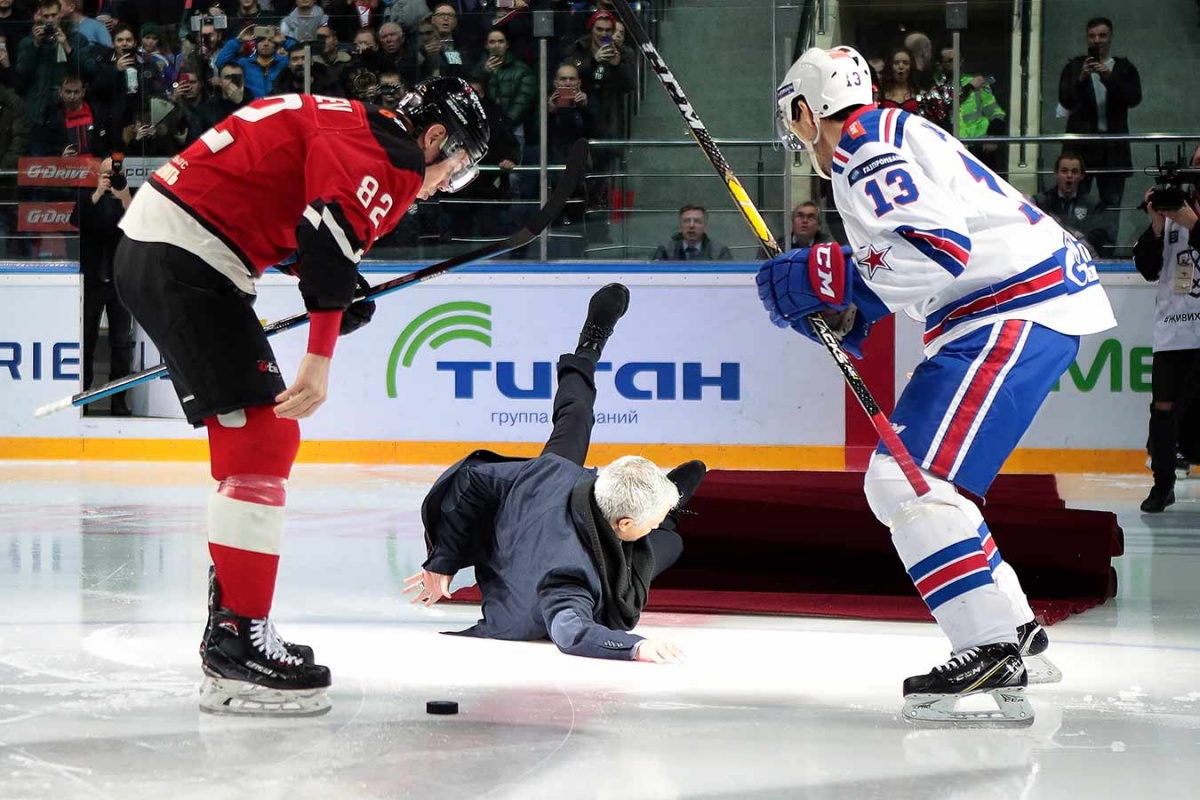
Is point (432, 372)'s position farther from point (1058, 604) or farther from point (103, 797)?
point (103, 797)

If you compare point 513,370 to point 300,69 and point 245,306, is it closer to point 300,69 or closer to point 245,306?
point 300,69

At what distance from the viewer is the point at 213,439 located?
2787mm

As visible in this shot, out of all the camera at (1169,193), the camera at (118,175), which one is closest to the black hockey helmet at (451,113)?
the camera at (1169,193)

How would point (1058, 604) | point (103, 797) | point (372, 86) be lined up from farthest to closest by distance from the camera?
point (372, 86)
point (1058, 604)
point (103, 797)

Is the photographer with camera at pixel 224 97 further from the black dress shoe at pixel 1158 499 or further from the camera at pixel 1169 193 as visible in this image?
the black dress shoe at pixel 1158 499

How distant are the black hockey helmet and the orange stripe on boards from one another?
5.01 m

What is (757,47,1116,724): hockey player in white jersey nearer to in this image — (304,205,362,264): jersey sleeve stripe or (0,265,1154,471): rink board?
(304,205,362,264): jersey sleeve stripe

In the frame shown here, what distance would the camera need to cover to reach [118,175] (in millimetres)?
8547

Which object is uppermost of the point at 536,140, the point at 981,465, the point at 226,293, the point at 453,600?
the point at 536,140

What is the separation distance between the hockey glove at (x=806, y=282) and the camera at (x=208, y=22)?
21.3ft

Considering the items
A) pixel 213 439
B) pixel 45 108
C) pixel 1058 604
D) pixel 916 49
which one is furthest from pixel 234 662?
pixel 45 108

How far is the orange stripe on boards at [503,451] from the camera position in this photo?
7.70 m

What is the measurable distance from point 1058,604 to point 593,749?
78.5 inches

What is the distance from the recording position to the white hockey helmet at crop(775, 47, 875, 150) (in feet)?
9.50
